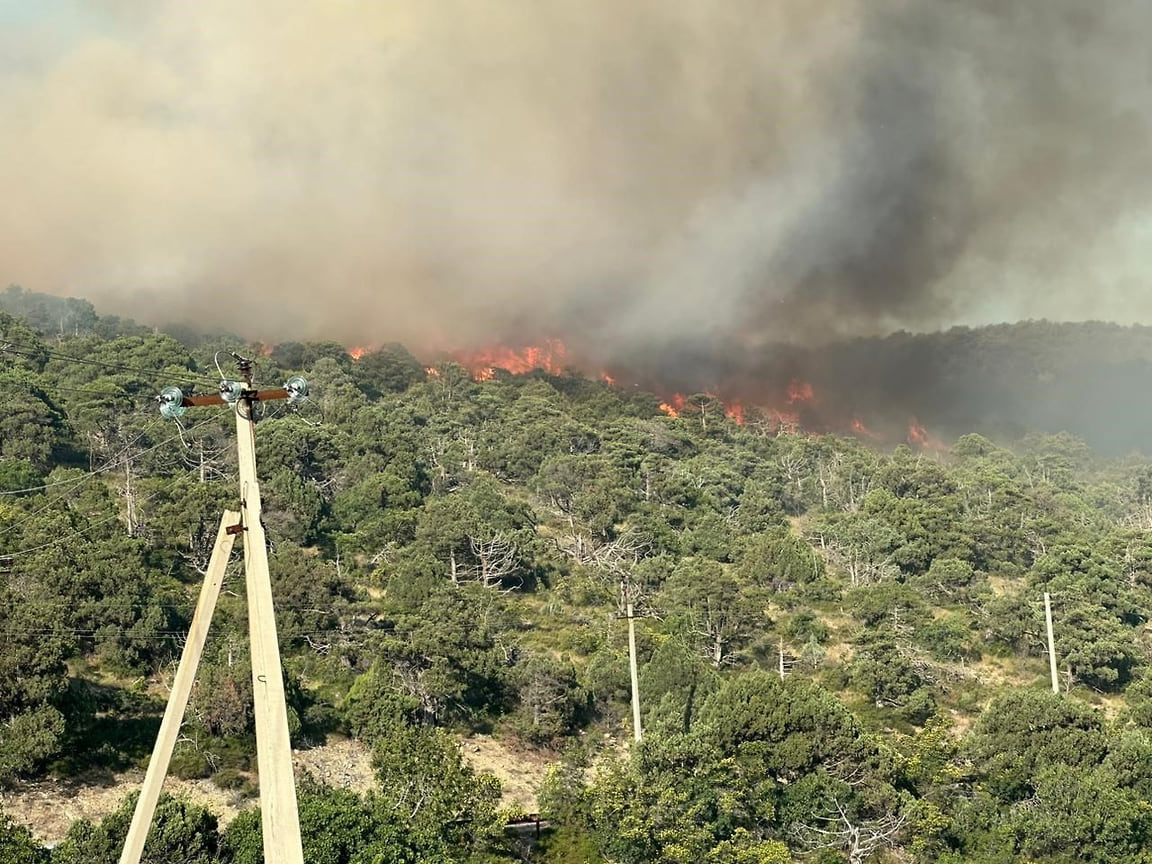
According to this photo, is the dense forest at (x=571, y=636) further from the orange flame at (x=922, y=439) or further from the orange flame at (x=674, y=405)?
the orange flame at (x=922, y=439)

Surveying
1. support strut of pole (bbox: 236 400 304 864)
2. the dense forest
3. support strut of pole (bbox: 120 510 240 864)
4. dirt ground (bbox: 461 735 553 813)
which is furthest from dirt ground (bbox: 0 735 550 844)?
support strut of pole (bbox: 236 400 304 864)

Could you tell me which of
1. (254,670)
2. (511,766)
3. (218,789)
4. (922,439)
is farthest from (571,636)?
(922,439)

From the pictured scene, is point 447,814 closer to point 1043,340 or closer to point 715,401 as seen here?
point 715,401

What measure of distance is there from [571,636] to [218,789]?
22.0 metres

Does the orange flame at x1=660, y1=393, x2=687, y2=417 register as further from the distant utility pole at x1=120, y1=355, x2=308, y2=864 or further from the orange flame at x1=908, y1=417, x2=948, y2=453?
the distant utility pole at x1=120, y1=355, x2=308, y2=864

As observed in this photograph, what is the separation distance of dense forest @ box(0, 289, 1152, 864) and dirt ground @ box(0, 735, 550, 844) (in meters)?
0.81

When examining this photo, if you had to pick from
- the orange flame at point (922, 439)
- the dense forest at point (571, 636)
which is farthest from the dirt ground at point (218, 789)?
the orange flame at point (922, 439)

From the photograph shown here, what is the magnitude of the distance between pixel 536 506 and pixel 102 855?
56694 millimetres

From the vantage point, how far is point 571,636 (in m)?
53.7

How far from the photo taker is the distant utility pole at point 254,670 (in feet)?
42.5

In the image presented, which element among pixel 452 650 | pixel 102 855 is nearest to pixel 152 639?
pixel 452 650

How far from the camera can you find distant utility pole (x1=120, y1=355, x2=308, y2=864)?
13.0m

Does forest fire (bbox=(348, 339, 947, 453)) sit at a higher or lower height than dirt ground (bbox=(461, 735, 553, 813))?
higher

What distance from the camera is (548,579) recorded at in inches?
2512
